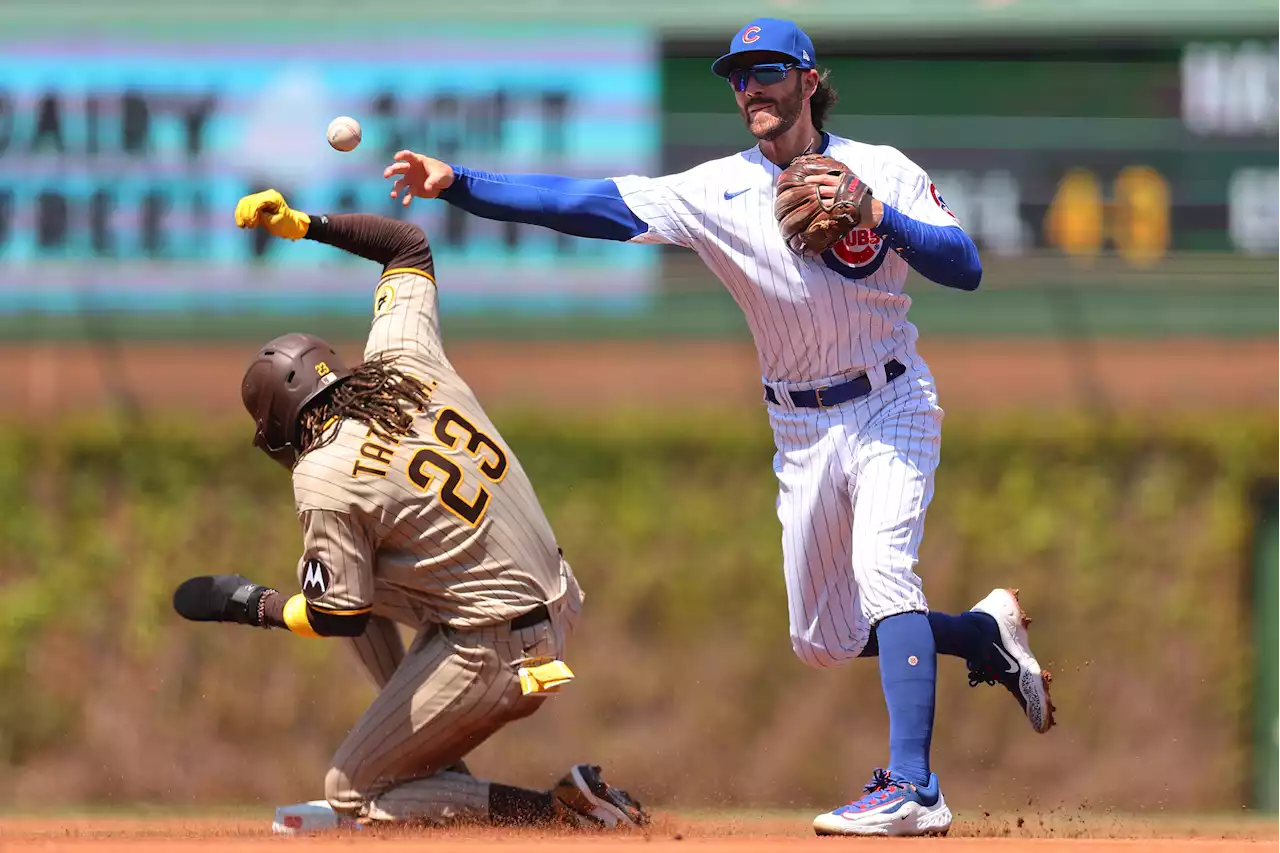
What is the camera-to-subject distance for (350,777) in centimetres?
465

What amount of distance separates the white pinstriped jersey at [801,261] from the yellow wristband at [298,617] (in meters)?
1.36

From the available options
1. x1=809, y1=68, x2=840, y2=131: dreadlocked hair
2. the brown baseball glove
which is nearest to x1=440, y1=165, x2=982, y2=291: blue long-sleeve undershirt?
the brown baseball glove

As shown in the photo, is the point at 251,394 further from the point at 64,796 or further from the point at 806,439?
the point at 64,796

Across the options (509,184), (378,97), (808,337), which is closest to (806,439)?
(808,337)

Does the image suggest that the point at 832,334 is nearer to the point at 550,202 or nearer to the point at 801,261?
the point at 801,261

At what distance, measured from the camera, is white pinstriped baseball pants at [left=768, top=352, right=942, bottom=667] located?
423 centimetres

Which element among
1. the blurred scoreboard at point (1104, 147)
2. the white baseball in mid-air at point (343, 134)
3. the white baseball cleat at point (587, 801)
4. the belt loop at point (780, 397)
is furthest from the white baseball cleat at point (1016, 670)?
the blurred scoreboard at point (1104, 147)

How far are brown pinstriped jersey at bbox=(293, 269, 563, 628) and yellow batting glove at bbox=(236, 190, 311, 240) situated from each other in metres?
0.30

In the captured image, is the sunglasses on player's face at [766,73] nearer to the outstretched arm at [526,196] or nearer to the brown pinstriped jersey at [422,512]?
the outstretched arm at [526,196]

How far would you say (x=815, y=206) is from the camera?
405cm

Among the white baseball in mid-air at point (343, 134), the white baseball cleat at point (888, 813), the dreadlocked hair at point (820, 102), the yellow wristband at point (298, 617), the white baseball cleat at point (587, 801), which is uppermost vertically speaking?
the dreadlocked hair at point (820, 102)

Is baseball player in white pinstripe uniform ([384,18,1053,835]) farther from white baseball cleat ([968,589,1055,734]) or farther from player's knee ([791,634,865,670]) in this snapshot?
white baseball cleat ([968,589,1055,734])

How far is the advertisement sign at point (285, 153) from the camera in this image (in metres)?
9.49

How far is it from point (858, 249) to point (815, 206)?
0.26 m
